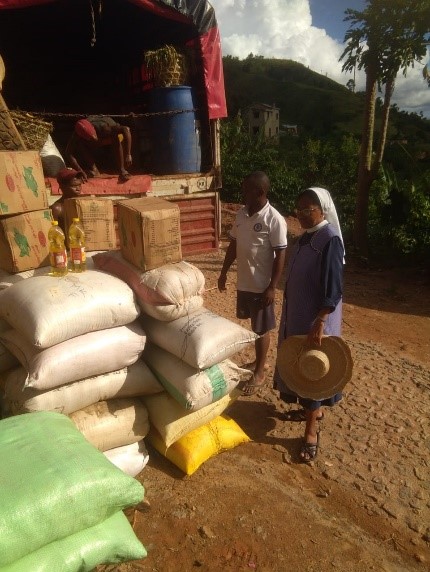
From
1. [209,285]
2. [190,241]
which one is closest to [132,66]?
[190,241]

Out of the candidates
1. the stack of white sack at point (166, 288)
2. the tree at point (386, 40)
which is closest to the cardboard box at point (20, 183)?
the stack of white sack at point (166, 288)

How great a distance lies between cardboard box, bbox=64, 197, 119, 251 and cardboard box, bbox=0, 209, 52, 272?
211mm

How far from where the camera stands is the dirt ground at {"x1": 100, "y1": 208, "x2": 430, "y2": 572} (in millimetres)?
2146

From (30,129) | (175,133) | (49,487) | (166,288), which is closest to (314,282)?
(166,288)

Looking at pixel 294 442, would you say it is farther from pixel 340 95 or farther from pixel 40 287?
pixel 340 95

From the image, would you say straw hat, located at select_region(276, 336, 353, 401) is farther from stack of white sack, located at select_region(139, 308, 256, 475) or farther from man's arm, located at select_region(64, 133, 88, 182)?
man's arm, located at select_region(64, 133, 88, 182)

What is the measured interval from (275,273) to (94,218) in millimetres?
1372

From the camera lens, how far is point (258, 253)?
333cm

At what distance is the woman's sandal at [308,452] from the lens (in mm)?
2822

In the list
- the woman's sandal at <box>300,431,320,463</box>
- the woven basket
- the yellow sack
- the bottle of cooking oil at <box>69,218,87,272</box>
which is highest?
the woven basket

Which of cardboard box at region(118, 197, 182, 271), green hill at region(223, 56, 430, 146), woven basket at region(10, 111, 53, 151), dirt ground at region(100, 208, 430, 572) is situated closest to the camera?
dirt ground at region(100, 208, 430, 572)

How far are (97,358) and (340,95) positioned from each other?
7354 centimetres

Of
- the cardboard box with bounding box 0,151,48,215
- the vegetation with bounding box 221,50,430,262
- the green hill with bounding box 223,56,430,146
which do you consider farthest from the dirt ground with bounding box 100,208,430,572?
the green hill with bounding box 223,56,430,146

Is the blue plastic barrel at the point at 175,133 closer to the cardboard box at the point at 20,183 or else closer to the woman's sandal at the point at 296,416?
the cardboard box at the point at 20,183
